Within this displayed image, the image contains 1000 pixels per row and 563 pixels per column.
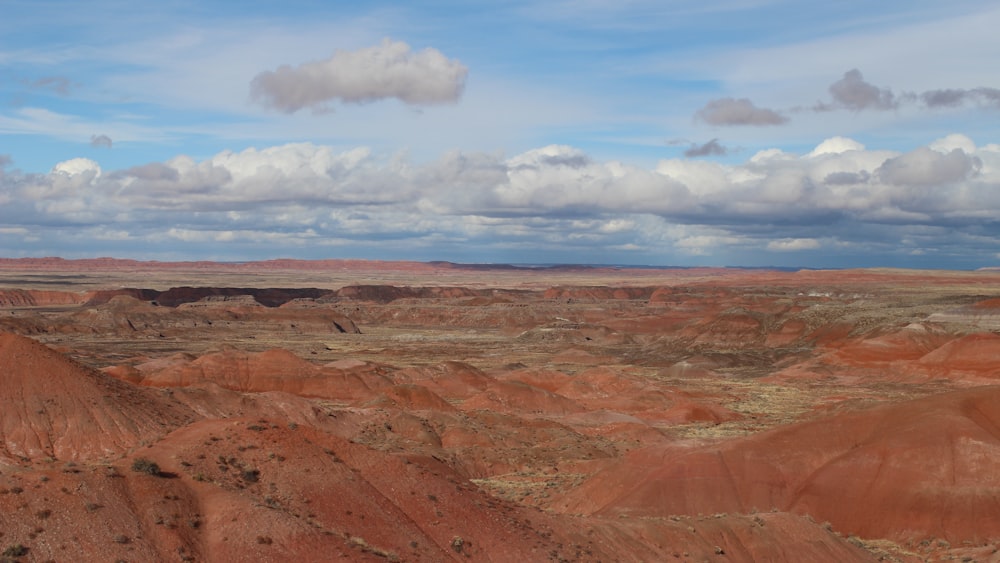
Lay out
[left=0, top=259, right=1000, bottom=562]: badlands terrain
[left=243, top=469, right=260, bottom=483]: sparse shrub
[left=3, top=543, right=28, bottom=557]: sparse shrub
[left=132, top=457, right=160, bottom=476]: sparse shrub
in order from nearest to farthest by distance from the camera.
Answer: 1. [left=3, top=543, right=28, bottom=557]: sparse shrub
2. [left=0, top=259, right=1000, bottom=562]: badlands terrain
3. [left=132, top=457, right=160, bottom=476]: sparse shrub
4. [left=243, top=469, right=260, bottom=483]: sparse shrub

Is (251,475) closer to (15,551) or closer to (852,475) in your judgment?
(15,551)

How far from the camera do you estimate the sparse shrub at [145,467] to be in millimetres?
23047

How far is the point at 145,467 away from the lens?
23281 mm

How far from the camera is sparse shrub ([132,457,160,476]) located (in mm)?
23047

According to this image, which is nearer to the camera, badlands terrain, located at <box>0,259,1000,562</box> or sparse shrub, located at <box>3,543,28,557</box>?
sparse shrub, located at <box>3,543,28,557</box>

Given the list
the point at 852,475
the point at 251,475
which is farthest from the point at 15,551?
the point at 852,475

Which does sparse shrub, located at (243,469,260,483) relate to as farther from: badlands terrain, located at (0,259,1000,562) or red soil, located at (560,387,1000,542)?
red soil, located at (560,387,1000,542)

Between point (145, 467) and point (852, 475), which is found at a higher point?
point (145, 467)

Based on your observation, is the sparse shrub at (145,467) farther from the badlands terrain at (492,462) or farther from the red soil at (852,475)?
the red soil at (852,475)

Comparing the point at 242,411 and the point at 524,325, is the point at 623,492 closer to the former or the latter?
the point at 242,411

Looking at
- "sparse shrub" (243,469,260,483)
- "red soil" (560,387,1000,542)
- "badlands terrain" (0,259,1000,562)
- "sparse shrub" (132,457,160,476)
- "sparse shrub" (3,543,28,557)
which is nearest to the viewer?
"sparse shrub" (3,543,28,557)

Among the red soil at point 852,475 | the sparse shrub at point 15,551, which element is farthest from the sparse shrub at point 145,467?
the red soil at point 852,475

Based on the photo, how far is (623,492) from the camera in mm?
40000

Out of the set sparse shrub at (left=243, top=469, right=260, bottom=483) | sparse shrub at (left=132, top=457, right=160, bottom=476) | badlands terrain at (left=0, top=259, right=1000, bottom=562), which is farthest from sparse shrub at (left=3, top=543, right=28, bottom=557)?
sparse shrub at (left=243, top=469, right=260, bottom=483)
